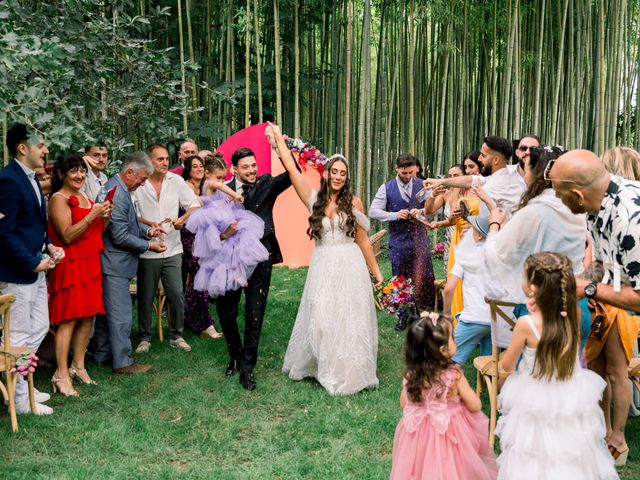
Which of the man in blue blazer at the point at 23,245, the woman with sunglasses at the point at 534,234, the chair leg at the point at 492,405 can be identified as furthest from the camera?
the man in blue blazer at the point at 23,245

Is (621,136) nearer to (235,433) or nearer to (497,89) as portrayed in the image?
(497,89)

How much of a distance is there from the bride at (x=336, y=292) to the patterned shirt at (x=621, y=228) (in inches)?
73.9

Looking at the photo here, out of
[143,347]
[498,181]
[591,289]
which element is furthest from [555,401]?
[143,347]

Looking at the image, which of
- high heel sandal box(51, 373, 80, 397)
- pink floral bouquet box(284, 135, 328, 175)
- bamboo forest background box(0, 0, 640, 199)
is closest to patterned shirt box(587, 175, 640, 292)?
high heel sandal box(51, 373, 80, 397)

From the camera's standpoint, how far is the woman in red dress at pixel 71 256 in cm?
374

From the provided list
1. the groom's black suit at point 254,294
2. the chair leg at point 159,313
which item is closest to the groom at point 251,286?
the groom's black suit at point 254,294

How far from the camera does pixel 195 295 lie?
5.15 meters

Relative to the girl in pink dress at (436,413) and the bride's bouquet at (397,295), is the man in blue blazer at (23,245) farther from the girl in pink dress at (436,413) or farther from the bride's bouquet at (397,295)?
the bride's bouquet at (397,295)

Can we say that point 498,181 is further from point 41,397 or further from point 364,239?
point 41,397

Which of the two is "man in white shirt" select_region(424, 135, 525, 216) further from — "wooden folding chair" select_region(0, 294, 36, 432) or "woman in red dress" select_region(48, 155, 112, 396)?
"wooden folding chair" select_region(0, 294, 36, 432)

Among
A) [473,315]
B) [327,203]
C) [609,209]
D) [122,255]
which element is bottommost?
[473,315]

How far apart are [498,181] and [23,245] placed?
254 cm

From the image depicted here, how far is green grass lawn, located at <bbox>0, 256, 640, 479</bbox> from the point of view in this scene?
112 inches

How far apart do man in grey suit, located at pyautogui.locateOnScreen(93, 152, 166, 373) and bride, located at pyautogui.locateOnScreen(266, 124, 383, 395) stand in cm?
96
